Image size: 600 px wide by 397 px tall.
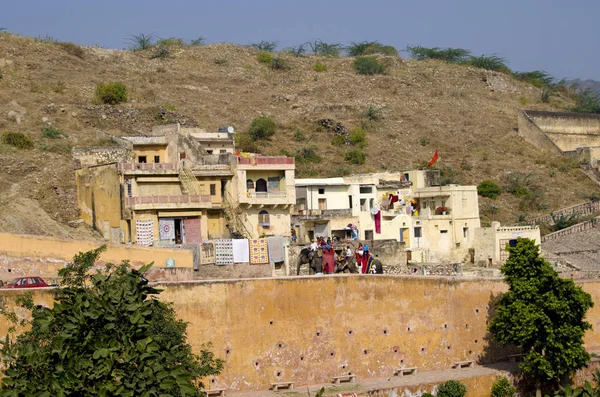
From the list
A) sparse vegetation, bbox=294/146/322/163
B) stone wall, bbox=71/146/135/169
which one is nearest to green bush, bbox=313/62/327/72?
sparse vegetation, bbox=294/146/322/163

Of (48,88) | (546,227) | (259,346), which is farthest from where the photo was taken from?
(48,88)

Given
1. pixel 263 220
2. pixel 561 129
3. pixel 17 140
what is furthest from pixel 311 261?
pixel 561 129

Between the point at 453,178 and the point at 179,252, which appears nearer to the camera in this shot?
the point at 179,252

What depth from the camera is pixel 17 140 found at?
4416 centimetres

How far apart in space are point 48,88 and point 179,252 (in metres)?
27.6

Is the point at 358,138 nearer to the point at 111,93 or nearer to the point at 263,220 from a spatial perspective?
the point at 111,93

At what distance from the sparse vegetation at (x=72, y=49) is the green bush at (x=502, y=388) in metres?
43.9

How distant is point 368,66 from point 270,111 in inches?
578

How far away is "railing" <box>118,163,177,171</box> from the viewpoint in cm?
3759

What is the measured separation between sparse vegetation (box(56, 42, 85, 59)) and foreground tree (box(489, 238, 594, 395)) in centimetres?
4226

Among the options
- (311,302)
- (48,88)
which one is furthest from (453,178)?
(311,302)

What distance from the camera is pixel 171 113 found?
184ft

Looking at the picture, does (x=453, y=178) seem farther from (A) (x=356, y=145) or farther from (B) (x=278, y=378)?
(B) (x=278, y=378)

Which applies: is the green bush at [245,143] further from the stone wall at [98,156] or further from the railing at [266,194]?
the railing at [266,194]
